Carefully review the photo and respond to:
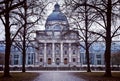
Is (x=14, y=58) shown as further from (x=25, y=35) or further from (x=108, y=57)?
(x=108, y=57)

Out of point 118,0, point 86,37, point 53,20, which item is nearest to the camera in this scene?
point 118,0

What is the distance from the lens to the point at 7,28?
33875mm

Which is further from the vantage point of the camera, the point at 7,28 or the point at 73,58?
the point at 73,58

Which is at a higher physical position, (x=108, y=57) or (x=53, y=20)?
(x=53, y=20)

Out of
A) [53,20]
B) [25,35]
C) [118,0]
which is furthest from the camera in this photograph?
[53,20]

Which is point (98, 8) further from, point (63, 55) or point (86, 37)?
point (63, 55)

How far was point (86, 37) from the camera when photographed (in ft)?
167

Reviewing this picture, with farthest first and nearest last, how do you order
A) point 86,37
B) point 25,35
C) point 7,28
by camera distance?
point 86,37 < point 25,35 < point 7,28

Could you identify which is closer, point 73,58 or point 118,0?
point 118,0

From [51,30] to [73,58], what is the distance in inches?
614

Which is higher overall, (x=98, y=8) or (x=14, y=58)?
(x=98, y=8)

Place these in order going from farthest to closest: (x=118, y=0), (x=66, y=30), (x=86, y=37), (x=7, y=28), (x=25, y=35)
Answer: (x=86, y=37) → (x=25, y=35) → (x=66, y=30) → (x=7, y=28) → (x=118, y=0)

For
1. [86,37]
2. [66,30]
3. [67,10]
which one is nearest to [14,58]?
[86,37]

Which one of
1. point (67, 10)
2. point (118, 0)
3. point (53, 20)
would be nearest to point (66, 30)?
point (67, 10)
